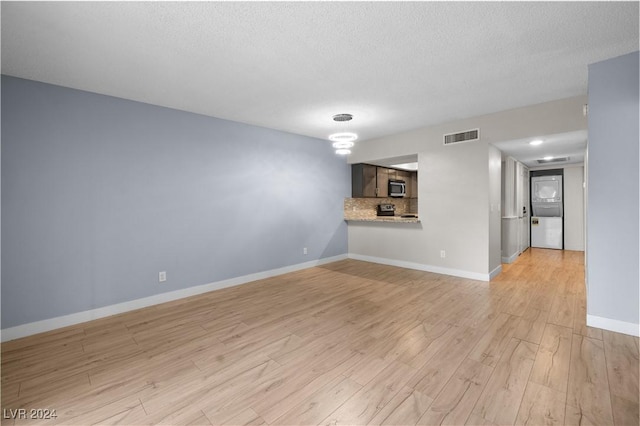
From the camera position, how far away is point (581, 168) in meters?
7.12

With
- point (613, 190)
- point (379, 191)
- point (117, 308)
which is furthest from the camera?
point (379, 191)

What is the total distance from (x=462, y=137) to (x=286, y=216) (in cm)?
335

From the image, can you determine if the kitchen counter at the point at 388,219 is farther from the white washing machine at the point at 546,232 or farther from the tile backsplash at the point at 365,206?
the white washing machine at the point at 546,232

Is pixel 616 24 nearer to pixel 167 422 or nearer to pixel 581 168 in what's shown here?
pixel 167 422

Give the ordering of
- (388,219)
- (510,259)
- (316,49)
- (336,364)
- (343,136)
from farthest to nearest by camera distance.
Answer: (510,259), (388,219), (343,136), (316,49), (336,364)

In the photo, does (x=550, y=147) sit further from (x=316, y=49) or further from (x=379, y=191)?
(x=316, y=49)

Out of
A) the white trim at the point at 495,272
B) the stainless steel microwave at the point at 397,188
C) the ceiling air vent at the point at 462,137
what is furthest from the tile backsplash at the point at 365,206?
the white trim at the point at 495,272

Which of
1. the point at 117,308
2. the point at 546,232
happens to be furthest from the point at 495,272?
the point at 117,308

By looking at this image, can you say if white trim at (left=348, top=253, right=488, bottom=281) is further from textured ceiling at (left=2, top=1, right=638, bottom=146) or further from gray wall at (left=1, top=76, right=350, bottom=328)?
textured ceiling at (left=2, top=1, right=638, bottom=146)

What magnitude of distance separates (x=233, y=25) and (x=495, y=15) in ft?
6.33

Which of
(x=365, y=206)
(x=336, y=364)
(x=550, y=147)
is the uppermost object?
(x=550, y=147)

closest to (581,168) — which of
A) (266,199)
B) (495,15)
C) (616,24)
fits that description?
(616,24)

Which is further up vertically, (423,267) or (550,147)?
(550,147)

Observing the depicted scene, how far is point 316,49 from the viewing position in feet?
8.04
